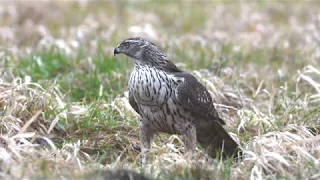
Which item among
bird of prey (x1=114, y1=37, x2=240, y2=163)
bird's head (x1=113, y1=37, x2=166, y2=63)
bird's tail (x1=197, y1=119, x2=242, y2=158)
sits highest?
bird's head (x1=113, y1=37, x2=166, y2=63)

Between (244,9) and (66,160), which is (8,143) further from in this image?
(244,9)

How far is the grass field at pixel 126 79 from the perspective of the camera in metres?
5.82

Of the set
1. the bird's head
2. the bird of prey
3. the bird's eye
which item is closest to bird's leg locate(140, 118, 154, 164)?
the bird of prey

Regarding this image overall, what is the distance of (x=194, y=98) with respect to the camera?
630 cm

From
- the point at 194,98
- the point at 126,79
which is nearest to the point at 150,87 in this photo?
the point at 194,98

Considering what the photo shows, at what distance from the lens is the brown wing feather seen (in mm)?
6203

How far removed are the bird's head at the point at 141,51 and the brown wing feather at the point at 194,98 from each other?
0.24 meters

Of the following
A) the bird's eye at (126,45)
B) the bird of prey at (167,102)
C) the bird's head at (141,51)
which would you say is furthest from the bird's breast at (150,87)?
the bird's eye at (126,45)

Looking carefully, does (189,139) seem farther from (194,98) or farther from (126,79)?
(126,79)

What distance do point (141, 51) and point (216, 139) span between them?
3.18 ft

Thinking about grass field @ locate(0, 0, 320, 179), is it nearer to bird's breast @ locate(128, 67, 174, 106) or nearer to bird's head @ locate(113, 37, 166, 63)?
bird's breast @ locate(128, 67, 174, 106)

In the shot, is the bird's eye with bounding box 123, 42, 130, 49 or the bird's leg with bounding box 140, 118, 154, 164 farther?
the bird's eye with bounding box 123, 42, 130, 49

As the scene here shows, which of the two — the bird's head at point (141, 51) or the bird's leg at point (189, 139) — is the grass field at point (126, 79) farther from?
the bird's head at point (141, 51)

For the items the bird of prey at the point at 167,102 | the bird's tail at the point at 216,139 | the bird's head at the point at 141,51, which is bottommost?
the bird's tail at the point at 216,139
